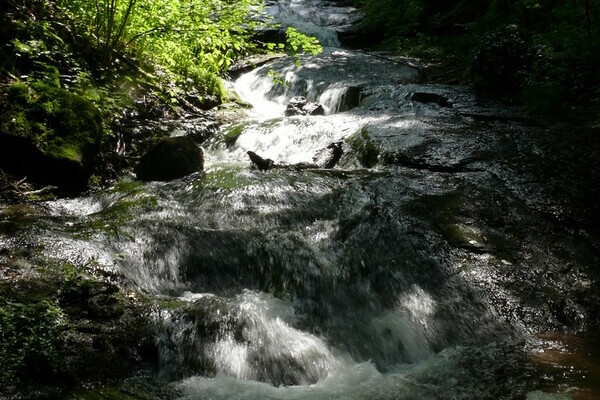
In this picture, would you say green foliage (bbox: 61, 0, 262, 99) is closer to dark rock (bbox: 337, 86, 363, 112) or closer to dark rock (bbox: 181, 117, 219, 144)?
dark rock (bbox: 181, 117, 219, 144)

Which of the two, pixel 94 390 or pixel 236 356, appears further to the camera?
pixel 236 356

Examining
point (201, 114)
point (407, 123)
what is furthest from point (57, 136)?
point (407, 123)

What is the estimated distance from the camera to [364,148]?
7.15 m

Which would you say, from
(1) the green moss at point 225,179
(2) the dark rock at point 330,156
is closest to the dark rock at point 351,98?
(2) the dark rock at point 330,156

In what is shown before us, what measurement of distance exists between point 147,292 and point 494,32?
8769 mm

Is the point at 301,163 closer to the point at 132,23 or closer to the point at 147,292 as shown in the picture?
the point at 147,292

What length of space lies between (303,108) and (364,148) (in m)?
3.09

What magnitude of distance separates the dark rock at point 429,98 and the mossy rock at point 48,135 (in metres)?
6.13

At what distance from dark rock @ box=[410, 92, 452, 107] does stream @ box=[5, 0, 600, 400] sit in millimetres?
1873

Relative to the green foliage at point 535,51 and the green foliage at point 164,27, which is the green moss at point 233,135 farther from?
the green foliage at point 535,51

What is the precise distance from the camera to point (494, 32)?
9.45 meters

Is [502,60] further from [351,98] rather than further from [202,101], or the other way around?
[202,101]

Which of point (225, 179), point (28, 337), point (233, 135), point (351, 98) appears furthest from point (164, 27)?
point (28, 337)

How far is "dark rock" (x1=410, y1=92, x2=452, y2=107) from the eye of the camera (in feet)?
29.8
